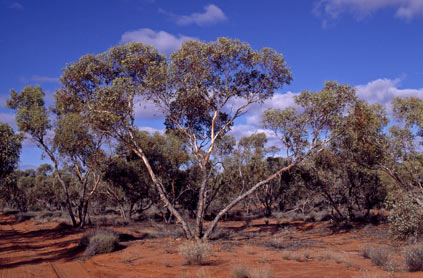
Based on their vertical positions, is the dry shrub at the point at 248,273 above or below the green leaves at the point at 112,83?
below

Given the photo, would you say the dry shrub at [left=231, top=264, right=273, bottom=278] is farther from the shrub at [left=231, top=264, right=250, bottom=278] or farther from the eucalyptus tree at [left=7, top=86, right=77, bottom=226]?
the eucalyptus tree at [left=7, top=86, right=77, bottom=226]

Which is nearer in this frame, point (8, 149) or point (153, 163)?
point (8, 149)

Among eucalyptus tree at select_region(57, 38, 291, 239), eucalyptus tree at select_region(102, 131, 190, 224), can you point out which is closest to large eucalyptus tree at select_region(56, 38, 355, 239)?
eucalyptus tree at select_region(57, 38, 291, 239)

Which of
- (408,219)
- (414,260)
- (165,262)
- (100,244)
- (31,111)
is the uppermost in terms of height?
(31,111)

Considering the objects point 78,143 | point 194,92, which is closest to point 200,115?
point 194,92

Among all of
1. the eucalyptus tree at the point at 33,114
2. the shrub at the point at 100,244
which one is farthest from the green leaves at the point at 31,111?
the shrub at the point at 100,244

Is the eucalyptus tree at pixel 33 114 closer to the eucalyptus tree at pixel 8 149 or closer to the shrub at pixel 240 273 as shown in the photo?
the eucalyptus tree at pixel 8 149

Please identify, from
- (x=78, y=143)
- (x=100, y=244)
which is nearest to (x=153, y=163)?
(x=78, y=143)

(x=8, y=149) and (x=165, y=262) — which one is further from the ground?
(x=8, y=149)

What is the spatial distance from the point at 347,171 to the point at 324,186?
2.16 metres

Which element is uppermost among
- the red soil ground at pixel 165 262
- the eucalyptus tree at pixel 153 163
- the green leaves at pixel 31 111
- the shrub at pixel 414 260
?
the green leaves at pixel 31 111

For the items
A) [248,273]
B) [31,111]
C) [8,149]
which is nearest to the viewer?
[248,273]

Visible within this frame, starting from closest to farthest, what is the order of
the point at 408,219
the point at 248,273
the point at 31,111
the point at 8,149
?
the point at 248,273
the point at 408,219
the point at 8,149
the point at 31,111

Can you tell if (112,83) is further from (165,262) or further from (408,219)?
(408,219)
